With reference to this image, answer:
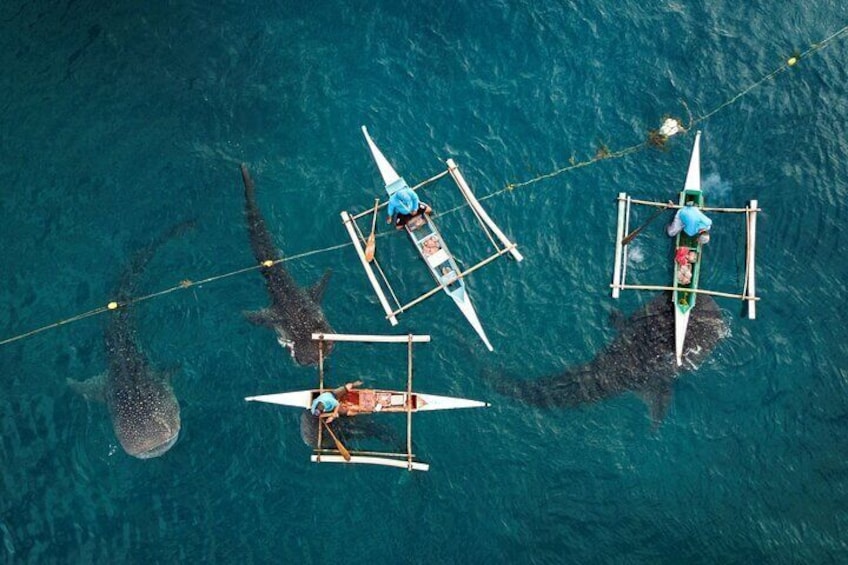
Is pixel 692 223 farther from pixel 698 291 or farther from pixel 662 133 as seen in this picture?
pixel 662 133

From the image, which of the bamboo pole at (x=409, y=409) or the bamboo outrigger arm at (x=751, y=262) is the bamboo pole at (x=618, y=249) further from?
the bamboo pole at (x=409, y=409)

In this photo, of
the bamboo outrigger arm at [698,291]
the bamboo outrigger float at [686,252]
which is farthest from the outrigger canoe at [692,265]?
the bamboo outrigger arm at [698,291]

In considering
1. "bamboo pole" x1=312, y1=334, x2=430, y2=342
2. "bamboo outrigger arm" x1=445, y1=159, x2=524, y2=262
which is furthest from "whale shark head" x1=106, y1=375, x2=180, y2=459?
"bamboo outrigger arm" x1=445, y1=159, x2=524, y2=262

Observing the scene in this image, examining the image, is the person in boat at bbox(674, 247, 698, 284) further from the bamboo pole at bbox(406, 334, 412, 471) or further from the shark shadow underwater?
the shark shadow underwater

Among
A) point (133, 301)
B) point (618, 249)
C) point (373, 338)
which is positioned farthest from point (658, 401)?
point (133, 301)

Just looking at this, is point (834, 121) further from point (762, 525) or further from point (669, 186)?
point (762, 525)

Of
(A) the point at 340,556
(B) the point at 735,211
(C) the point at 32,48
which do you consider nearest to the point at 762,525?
(B) the point at 735,211
